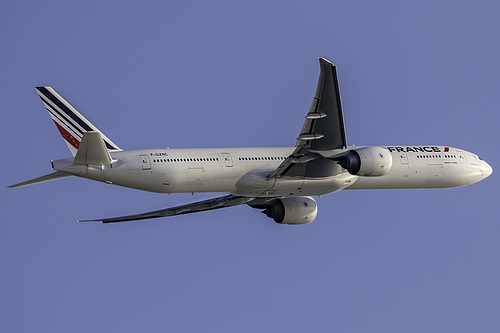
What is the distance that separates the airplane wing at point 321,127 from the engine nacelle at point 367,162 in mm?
1294

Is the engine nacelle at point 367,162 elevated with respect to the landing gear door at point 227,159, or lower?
lower

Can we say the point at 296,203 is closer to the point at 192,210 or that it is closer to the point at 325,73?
the point at 192,210

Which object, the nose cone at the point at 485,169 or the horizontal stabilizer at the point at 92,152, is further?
the nose cone at the point at 485,169

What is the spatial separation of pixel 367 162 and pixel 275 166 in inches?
242

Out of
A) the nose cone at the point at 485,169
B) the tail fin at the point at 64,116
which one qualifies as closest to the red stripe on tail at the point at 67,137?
the tail fin at the point at 64,116

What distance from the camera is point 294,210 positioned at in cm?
5312

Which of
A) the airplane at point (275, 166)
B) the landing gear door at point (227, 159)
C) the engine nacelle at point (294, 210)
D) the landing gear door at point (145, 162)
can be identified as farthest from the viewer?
the engine nacelle at point (294, 210)

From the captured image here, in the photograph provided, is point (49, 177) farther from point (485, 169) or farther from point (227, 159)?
point (485, 169)

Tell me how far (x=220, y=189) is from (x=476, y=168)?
17.1m

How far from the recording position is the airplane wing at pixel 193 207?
2067 inches

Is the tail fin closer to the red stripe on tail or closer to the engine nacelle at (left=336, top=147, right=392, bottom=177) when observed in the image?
the red stripe on tail

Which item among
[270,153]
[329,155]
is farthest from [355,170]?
[270,153]

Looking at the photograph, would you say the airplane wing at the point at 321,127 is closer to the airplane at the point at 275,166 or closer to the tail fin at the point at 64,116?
the airplane at the point at 275,166

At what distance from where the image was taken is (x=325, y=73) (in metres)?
39.9
